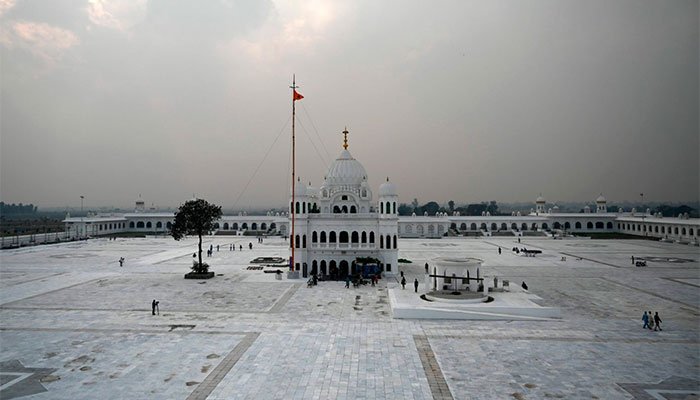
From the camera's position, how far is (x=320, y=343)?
21.9 m

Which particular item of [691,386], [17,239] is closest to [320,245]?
[691,386]

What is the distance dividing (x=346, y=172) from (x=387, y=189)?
8.60 meters

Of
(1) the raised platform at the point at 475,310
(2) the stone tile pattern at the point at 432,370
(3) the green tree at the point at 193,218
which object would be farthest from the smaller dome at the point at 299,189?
(2) the stone tile pattern at the point at 432,370

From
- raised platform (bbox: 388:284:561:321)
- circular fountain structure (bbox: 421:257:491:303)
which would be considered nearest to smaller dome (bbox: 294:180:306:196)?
circular fountain structure (bbox: 421:257:491:303)

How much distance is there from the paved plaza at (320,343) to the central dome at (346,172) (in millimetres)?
14677

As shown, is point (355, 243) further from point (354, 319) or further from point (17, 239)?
point (17, 239)

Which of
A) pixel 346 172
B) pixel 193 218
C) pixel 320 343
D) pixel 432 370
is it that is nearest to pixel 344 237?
pixel 346 172

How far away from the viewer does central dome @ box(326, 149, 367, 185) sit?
50938 millimetres

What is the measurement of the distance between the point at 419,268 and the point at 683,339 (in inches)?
1027

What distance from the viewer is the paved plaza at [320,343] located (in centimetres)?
1688

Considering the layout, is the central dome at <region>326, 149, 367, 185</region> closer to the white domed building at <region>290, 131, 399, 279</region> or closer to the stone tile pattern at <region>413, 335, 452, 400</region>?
the white domed building at <region>290, 131, 399, 279</region>

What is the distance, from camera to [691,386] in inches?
670

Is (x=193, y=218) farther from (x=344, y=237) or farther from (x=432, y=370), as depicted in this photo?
(x=432, y=370)

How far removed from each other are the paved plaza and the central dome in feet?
48.2
